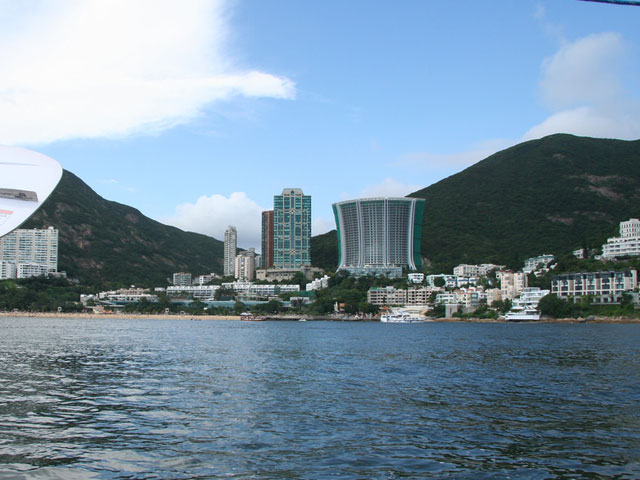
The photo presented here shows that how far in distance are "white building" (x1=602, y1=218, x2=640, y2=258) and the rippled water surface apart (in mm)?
96750

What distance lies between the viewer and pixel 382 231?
168 m

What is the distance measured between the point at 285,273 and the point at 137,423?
6782 inches

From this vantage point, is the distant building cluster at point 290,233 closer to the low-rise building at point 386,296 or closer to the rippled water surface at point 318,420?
the low-rise building at point 386,296

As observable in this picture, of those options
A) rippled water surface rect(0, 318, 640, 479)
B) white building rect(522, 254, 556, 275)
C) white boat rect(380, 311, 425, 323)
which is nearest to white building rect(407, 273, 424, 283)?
white building rect(522, 254, 556, 275)

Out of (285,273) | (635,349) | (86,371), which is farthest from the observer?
(285,273)

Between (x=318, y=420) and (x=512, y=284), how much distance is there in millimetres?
109498

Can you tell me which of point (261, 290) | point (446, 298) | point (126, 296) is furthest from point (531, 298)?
point (126, 296)

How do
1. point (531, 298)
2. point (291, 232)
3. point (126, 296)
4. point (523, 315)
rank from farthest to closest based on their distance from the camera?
1. point (291, 232)
2. point (126, 296)
3. point (531, 298)
4. point (523, 315)

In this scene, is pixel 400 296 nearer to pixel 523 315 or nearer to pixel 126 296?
pixel 523 315

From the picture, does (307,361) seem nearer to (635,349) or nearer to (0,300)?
(635,349)

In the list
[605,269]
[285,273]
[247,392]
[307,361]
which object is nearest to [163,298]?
[285,273]

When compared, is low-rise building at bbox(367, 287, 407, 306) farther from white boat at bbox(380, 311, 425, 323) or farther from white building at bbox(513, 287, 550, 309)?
white building at bbox(513, 287, 550, 309)

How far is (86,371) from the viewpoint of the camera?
2542 cm

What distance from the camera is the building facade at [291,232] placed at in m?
190
